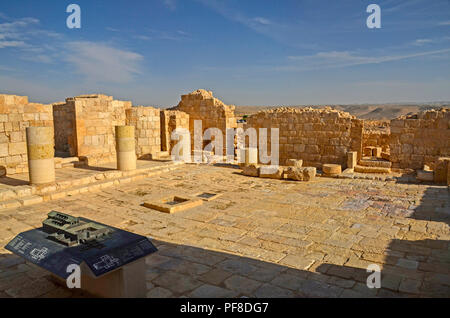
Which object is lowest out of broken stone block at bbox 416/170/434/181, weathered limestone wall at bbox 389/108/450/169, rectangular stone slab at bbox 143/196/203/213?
rectangular stone slab at bbox 143/196/203/213

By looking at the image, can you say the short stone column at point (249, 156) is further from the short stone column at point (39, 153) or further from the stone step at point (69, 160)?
the short stone column at point (39, 153)

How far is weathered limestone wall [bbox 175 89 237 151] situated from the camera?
1664cm

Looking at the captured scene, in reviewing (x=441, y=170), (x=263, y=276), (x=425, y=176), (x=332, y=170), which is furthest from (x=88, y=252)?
(x=441, y=170)

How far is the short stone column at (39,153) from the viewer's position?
27.9 feet

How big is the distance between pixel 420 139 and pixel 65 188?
466 inches

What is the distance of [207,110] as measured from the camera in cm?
1702

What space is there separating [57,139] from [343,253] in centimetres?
1242

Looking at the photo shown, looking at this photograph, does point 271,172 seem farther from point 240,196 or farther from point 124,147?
point 124,147

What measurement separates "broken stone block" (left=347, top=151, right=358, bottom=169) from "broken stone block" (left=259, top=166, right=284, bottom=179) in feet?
9.09

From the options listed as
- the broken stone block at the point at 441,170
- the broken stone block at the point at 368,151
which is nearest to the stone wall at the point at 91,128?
the broken stone block at the point at 368,151

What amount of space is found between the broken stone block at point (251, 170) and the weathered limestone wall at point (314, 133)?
8.34 ft

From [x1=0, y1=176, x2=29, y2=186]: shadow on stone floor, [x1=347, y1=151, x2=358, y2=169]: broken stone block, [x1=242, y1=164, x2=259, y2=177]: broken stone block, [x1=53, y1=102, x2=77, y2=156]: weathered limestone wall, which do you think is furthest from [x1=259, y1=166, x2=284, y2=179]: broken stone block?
[x1=0, y1=176, x2=29, y2=186]: shadow on stone floor

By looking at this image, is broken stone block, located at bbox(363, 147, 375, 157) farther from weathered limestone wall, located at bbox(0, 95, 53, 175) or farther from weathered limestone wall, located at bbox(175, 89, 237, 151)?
weathered limestone wall, located at bbox(0, 95, 53, 175)

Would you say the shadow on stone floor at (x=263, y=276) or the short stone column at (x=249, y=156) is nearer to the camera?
Result: the shadow on stone floor at (x=263, y=276)
